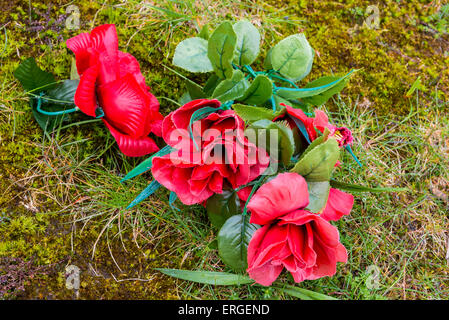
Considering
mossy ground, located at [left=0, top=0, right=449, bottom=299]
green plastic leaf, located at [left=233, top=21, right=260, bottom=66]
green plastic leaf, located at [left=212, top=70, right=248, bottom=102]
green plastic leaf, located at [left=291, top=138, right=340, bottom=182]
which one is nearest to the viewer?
green plastic leaf, located at [left=291, top=138, right=340, bottom=182]

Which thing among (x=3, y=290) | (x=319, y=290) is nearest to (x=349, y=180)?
(x=319, y=290)

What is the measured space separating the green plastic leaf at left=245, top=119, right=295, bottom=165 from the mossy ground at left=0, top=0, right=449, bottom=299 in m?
0.48

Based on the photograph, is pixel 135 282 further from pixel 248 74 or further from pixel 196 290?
pixel 248 74

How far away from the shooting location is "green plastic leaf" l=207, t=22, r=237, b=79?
1.04m

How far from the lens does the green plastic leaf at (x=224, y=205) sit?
116 cm

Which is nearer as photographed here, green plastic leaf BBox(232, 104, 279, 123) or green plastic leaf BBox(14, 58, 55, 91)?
green plastic leaf BBox(232, 104, 279, 123)

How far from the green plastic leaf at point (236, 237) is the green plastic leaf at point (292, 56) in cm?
51

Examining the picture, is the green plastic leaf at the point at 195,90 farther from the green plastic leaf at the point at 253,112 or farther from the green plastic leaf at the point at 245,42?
the green plastic leaf at the point at 253,112

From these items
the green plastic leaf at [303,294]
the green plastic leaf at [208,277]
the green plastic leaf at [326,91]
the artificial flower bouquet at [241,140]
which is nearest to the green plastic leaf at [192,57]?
the artificial flower bouquet at [241,140]

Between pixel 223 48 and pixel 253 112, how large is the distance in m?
0.22

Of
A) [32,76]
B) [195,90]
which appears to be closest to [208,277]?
[195,90]

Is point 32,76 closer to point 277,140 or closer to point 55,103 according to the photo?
point 55,103

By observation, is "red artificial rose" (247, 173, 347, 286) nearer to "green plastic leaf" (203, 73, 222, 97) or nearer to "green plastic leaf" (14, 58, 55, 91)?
"green plastic leaf" (203, 73, 222, 97)

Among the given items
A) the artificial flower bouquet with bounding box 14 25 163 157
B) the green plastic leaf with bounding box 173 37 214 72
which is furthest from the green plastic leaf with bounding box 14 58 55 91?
the green plastic leaf with bounding box 173 37 214 72
